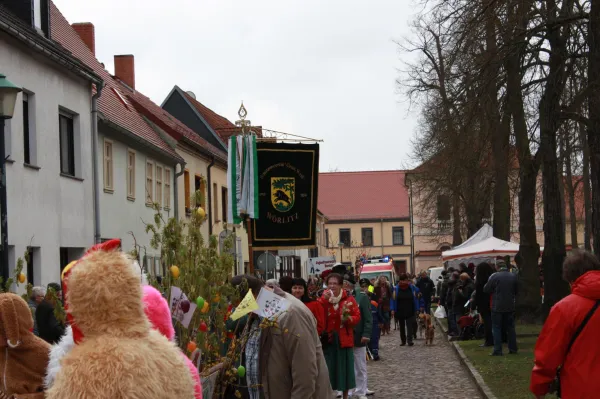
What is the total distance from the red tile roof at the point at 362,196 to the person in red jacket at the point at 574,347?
99.2 m

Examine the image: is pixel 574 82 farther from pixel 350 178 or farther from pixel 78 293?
pixel 350 178

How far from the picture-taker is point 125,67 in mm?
42594

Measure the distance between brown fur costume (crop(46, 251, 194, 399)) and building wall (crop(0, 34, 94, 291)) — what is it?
1573cm

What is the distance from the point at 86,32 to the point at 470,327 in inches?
693

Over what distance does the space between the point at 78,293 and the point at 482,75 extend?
52.0 ft

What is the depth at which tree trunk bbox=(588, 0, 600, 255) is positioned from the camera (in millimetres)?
16250

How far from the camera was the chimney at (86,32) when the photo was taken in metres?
35.6

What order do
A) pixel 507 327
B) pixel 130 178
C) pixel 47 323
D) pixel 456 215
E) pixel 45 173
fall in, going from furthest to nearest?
pixel 456 215 < pixel 130 178 < pixel 45 173 < pixel 507 327 < pixel 47 323

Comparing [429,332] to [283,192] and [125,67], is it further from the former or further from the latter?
[125,67]

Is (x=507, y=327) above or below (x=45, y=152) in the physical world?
below

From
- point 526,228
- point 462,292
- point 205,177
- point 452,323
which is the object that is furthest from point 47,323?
point 205,177

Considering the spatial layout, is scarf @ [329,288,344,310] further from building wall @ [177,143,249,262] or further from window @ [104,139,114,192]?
building wall @ [177,143,249,262]

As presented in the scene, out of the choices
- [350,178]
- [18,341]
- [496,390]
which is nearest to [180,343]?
[18,341]

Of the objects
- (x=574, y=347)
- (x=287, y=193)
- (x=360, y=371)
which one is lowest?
(x=360, y=371)
